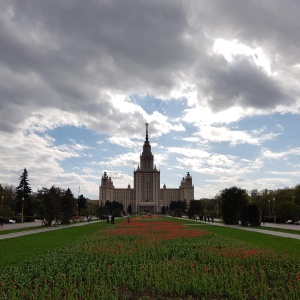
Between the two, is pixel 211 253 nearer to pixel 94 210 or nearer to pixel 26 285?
pixel 26 285

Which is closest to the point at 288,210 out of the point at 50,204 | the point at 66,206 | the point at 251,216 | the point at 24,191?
the point at 251,216

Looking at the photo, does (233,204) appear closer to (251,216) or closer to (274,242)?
(251,216)

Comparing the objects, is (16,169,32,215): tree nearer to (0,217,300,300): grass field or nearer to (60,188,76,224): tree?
(60,188,76,224): tree

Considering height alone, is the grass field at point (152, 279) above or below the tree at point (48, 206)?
below

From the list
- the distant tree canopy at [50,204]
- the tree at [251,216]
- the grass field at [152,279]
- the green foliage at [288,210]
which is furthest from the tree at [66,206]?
the grass field at [152,279]

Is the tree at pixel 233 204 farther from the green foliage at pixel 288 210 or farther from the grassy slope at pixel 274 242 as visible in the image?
the grassy slope at pixel 274 242

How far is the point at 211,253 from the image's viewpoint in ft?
51.8

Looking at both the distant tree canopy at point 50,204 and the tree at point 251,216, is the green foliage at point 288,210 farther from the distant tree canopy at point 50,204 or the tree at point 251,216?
the distant tree canopy at point 50,204

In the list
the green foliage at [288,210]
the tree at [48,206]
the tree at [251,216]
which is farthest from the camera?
the green foliage at [288,210]

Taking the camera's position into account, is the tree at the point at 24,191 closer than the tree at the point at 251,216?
No

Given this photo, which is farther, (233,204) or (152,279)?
(233,204)

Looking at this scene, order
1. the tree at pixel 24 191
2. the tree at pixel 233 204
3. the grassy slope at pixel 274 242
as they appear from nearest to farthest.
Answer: the grassy slope at pixel 274 242, the tree at pixel 233 204, the tree at pixel 24 191

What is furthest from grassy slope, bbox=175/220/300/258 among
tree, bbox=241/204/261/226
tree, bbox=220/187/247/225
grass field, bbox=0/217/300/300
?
tree, bbox=220/187/247/225

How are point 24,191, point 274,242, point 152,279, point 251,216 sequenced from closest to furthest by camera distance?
point 152,279, point 274,242, point 251,216, point 24,191
